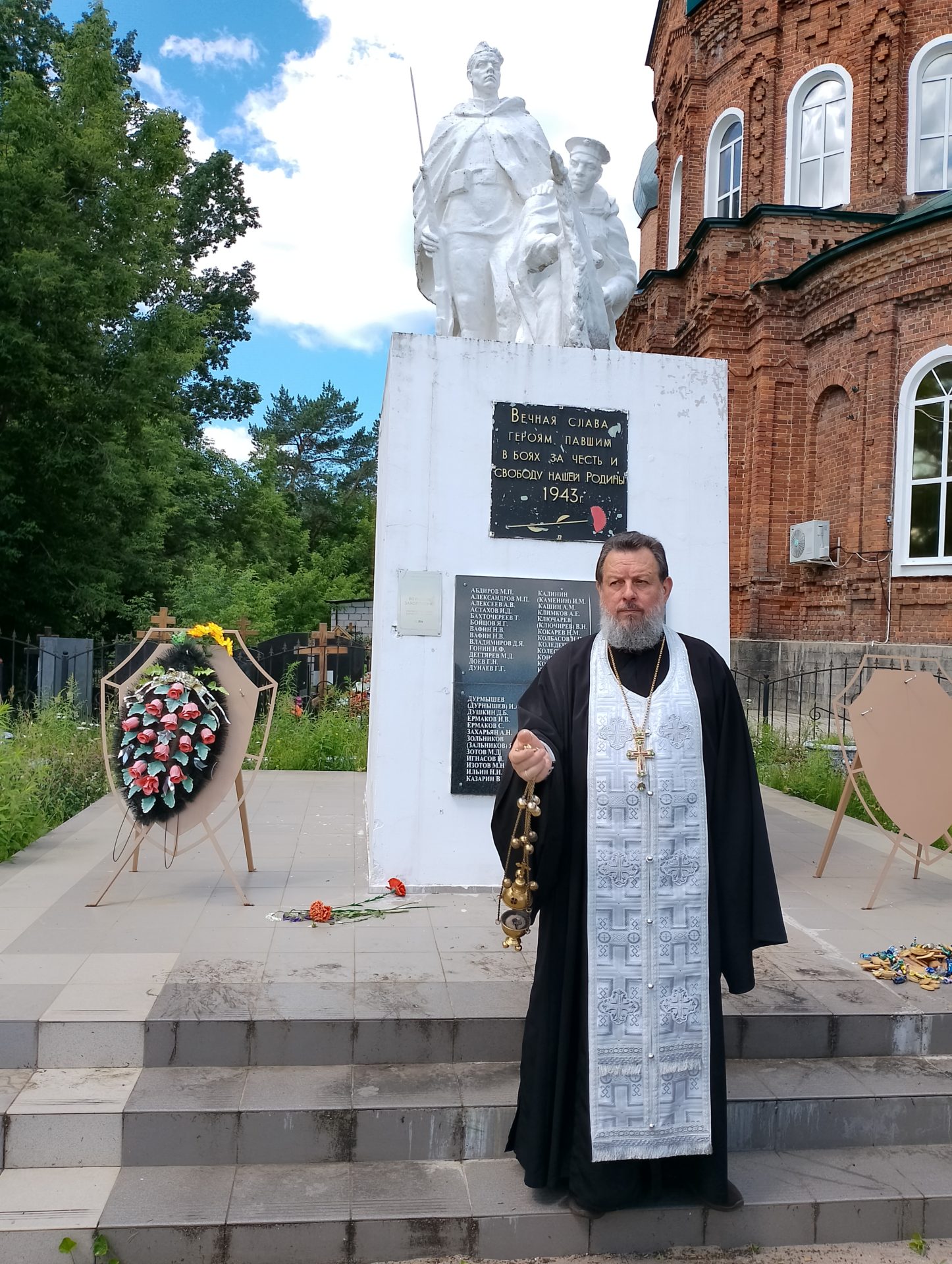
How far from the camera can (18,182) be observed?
16.0 m

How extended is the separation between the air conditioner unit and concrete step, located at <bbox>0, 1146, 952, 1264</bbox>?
13.4m

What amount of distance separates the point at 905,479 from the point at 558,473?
35.4 feet

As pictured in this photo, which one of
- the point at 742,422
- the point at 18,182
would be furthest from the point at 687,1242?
the point at 18,182

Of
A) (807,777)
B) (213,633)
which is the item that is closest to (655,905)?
(213,633)

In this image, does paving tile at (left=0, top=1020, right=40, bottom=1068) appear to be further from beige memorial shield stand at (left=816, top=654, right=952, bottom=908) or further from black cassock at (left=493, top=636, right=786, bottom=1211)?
beige memorial shield stand at (left=816, top=654, right=952, bottom=908)

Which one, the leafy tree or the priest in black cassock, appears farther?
the leafy tree

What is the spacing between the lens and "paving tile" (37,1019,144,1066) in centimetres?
375

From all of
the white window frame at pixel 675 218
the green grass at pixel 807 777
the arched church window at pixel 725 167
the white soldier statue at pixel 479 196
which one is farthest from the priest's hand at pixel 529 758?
the white window frame at pixel 675 218

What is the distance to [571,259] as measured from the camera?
611 cm

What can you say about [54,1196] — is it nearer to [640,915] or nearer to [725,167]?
[640,915]

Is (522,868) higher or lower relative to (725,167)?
lower

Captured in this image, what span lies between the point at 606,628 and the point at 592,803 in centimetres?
54

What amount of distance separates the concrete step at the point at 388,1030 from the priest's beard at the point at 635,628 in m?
1.60

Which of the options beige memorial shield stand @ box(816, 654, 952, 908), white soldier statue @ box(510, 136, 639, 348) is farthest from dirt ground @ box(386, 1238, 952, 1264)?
white soldier statue @ box(510, 136, 639, 348)
